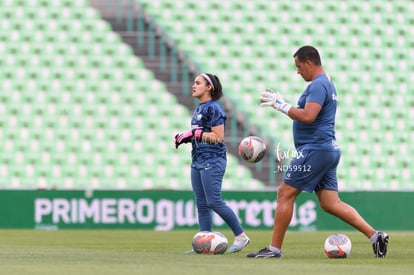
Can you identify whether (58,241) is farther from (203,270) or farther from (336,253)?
(203,270)

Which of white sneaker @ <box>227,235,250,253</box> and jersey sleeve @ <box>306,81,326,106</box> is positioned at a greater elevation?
jersey sleeve @ <box>306,81,326,106</box>

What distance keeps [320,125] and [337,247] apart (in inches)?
47.5

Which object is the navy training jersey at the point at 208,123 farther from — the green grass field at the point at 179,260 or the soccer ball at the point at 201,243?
the green grass field at the point at 179,260

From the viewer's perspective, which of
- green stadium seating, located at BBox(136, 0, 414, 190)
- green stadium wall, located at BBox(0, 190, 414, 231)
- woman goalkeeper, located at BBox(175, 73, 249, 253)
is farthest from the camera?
green stadium seating, located at BBox(136, 0, 414, 190)

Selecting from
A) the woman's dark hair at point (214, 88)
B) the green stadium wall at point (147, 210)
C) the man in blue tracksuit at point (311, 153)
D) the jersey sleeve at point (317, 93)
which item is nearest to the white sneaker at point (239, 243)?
the man in blue tracksuit at point (311, 153)

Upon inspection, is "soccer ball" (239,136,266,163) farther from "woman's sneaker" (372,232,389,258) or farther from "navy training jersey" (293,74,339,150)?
"woman's sneaker" (372,232,389,258)

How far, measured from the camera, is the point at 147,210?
19.0 m

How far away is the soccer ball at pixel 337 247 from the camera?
10.3m

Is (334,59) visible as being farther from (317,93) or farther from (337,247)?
(317,93)

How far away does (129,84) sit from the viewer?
848 inches

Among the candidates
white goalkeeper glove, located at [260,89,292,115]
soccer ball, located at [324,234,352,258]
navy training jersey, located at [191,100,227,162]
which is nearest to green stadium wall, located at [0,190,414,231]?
navy training jersey, located at [191,100,227,162]

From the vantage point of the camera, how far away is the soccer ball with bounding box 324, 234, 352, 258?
33.7 ft

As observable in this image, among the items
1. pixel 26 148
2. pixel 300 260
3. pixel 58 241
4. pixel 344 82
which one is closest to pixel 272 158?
pixel 344 82

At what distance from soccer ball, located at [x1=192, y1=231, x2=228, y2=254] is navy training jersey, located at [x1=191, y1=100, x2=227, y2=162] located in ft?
2.89
